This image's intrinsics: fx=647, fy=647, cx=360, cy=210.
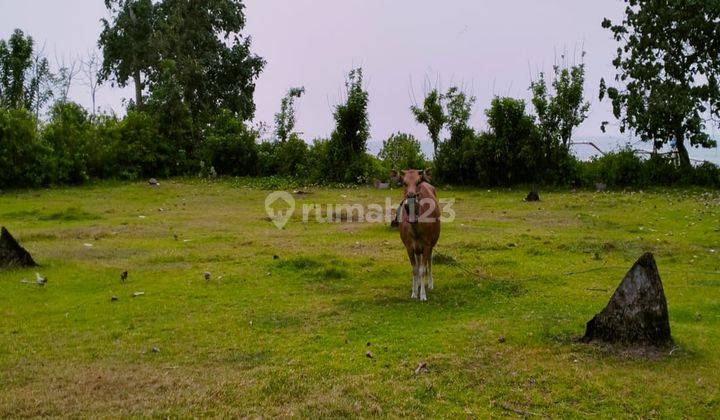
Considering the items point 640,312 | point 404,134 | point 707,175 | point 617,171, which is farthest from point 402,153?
point 640,312

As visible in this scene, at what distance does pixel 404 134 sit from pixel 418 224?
19239 millimetres

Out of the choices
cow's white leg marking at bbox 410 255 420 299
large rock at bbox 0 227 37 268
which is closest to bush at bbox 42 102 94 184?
large rock at bbox 0 227 37 268

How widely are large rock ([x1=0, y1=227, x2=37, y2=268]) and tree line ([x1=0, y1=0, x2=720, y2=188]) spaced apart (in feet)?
46.1

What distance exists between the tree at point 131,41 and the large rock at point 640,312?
33599 mm

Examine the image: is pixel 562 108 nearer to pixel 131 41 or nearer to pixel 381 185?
pixel 381 185

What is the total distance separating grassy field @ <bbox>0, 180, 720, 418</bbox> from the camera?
620cm

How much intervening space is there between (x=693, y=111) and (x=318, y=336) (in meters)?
20.8

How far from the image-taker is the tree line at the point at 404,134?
945 inches

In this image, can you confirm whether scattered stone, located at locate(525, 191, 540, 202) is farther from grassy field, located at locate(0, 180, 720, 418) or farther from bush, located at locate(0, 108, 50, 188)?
bush, located at locate(0, 108, 50, 188)

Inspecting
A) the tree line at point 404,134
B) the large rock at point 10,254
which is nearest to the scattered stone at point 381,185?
the tree line at point 404,134

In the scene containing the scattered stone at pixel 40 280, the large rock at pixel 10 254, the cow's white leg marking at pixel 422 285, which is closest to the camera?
the cow's white leg marking at pixel 422 285

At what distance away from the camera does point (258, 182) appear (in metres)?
27.7

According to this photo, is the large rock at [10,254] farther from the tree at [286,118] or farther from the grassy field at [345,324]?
the tree at [286,118]

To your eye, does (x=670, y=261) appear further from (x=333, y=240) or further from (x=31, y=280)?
(x=31, y=280)
